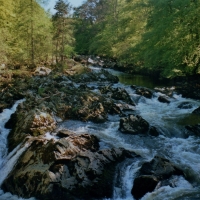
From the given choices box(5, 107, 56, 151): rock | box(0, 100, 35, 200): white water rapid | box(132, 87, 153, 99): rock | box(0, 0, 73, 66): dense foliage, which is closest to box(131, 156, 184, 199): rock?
box(0, 100, 35, 200): white water rapid

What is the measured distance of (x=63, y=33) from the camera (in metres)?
33.6

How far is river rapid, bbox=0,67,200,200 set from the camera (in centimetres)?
810

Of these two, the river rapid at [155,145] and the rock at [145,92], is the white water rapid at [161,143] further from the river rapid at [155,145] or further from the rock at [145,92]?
the rock at [145,92]

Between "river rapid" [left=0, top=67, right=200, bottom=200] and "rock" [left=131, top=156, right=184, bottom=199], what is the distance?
0.66 feet

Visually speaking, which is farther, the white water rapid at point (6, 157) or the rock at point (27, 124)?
the rock at point (27, 124)

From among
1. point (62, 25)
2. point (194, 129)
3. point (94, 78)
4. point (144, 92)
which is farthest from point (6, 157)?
point (62, 25)

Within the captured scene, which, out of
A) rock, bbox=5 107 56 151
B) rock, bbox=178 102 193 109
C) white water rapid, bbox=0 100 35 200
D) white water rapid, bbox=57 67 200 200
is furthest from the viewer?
rock, bbox=178 102 193 109

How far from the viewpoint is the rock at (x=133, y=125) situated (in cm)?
1304

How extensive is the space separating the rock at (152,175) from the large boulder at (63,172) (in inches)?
36.1

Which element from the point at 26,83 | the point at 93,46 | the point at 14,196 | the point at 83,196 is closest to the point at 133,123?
the point at 83,196

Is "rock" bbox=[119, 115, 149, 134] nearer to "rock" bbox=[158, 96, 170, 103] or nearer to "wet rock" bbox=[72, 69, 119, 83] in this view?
"rock" bbox=[158, 96, 170, 103]

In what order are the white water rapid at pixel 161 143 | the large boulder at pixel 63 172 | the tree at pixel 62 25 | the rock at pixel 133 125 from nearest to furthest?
1. the large boulder at pixel 63 172
2. the white water rapid at pixel 161 143
3. the rock at pixel 133 125
4. the tree at pixel 62 25

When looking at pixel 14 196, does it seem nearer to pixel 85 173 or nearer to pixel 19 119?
pixel 85 173

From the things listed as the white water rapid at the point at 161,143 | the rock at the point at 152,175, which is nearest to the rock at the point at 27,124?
the white water rapid at the point at 161,143
